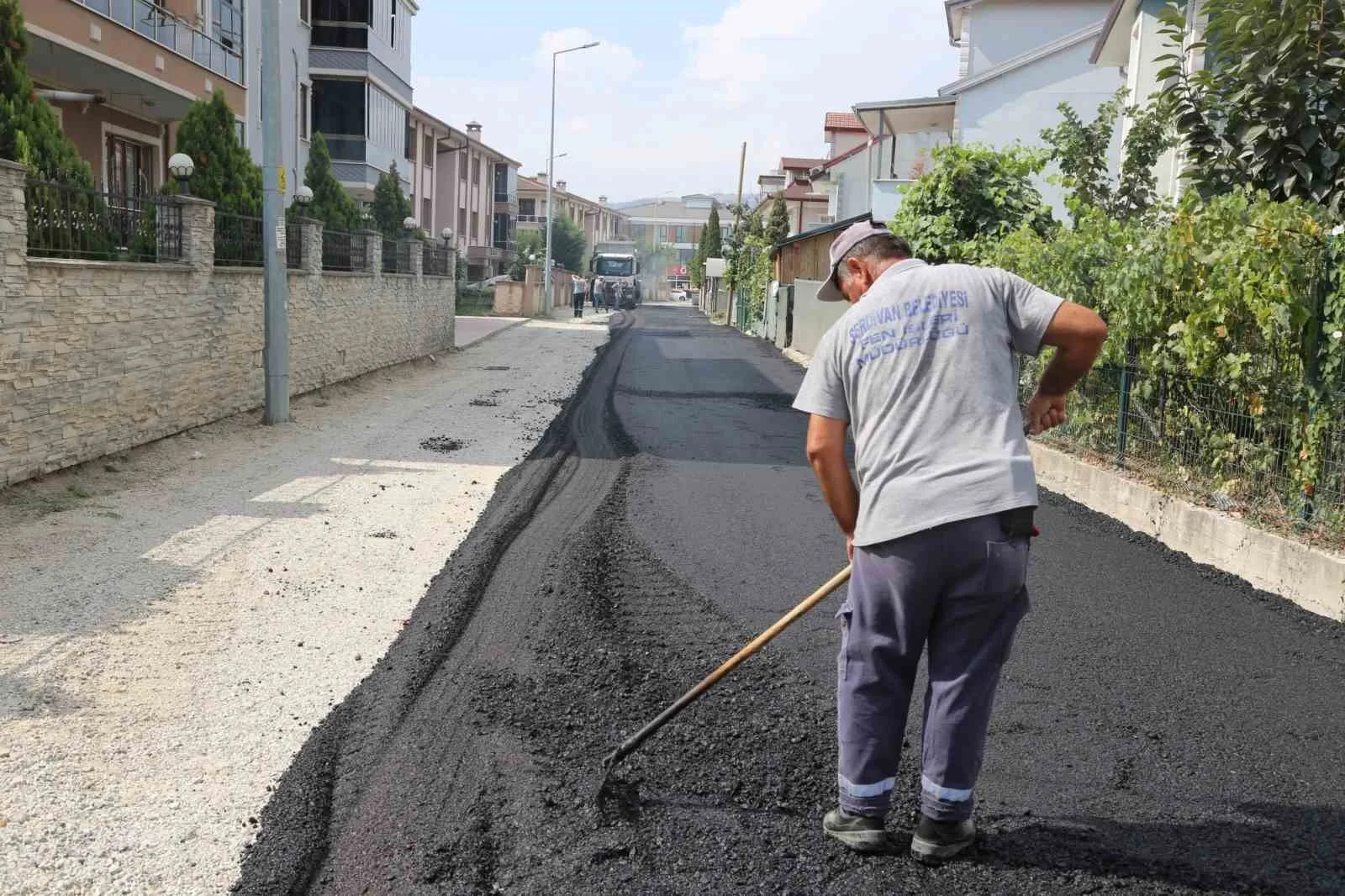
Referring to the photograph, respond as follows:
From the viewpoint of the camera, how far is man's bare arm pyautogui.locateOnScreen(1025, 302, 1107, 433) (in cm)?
351

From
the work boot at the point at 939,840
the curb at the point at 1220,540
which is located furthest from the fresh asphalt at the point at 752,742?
the curb at the point at 1220,540

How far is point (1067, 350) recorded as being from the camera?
3.59 metres

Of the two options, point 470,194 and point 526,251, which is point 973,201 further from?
point 526,251

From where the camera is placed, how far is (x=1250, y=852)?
374cm

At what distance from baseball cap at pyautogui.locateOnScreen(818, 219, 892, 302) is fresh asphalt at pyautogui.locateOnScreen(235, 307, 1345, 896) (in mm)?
1634

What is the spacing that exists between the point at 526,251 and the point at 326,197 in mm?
49957

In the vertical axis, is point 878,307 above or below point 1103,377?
above

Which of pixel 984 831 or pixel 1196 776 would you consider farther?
pixel 1196 776

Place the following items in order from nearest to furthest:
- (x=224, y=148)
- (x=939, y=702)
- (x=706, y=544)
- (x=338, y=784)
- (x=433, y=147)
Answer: (x=939, y=702) → (x=338, y=784) → (x=706, y=544) → (x=224, y=148) → (x=433, y=147)

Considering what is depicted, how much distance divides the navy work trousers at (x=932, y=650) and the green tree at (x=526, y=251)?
62.5 metres

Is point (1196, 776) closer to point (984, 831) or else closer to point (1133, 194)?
point (984, 831)

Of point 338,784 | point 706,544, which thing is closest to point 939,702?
point 338,784

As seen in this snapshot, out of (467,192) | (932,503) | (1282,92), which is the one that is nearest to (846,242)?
(932,503)

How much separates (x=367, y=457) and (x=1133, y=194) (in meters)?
9.21
